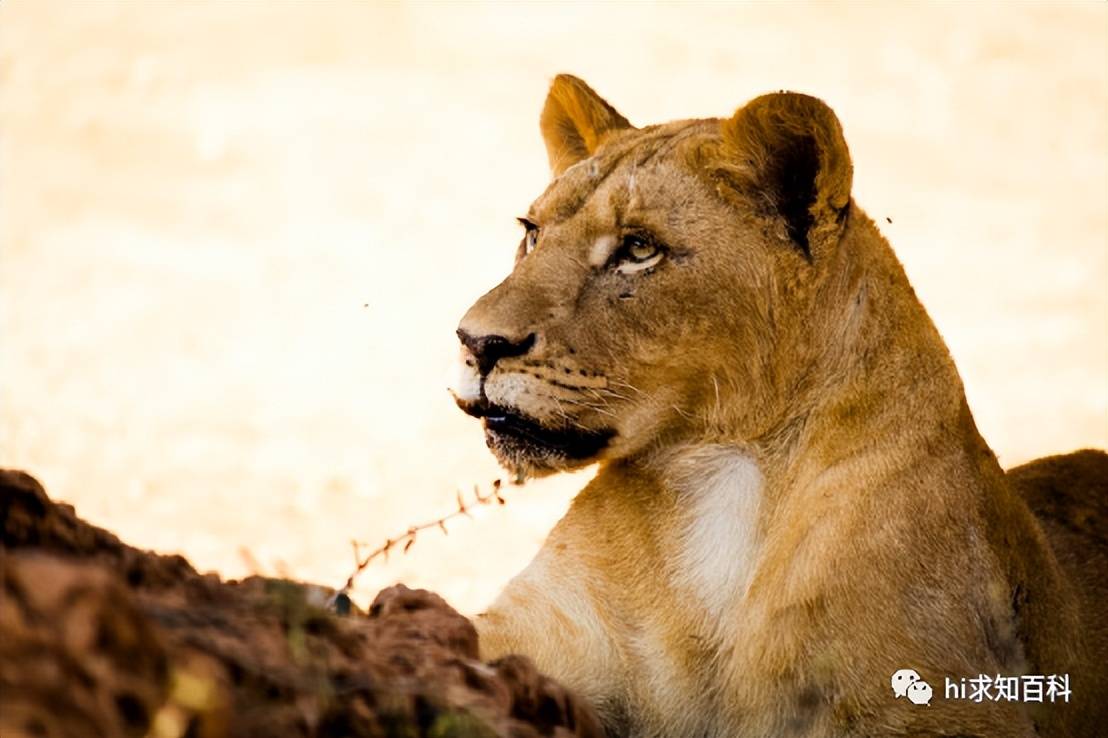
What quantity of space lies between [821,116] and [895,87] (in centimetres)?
1165

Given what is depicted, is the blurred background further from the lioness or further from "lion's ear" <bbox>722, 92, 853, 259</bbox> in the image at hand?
"lion's ear" <bbox>722, 92, 853, 259</bbox>

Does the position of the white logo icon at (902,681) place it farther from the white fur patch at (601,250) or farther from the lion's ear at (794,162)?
the white fur patch at (601,250)

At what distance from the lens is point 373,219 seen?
1234cm

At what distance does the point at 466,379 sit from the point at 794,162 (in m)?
0.98

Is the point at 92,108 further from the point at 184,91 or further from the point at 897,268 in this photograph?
the point at 897,268

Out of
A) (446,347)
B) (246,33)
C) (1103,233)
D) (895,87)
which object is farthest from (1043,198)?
(246,33)

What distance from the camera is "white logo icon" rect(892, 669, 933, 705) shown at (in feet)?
13.2

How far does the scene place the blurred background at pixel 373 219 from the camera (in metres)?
8.55

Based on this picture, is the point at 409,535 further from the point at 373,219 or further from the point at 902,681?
the point at 373,219

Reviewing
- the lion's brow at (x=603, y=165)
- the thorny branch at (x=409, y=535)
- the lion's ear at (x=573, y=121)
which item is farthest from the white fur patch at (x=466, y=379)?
the lion's ear at (x=573, y=121)

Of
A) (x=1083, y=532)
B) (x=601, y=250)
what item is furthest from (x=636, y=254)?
(x=1083, y=532)

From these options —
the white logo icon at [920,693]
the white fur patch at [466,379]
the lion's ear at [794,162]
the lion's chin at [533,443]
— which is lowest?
the white logo icon at [920,693]

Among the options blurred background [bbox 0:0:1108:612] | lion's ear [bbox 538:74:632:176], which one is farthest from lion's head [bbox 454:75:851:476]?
blurred background [bbox 0:0:1108:612]

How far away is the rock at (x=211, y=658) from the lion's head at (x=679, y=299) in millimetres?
622
